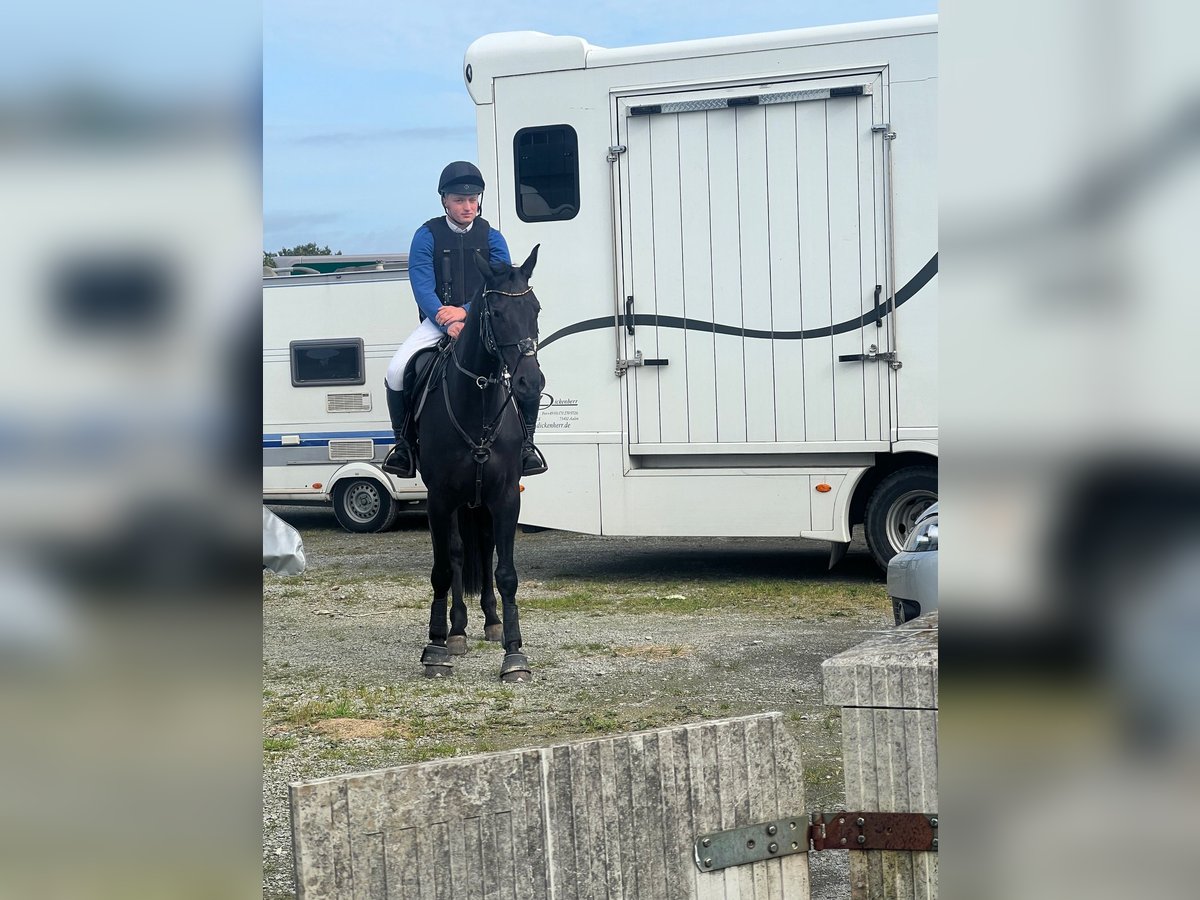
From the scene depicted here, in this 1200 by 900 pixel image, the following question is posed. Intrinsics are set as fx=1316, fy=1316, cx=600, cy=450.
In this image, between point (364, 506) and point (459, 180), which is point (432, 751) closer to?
point (459, 180)

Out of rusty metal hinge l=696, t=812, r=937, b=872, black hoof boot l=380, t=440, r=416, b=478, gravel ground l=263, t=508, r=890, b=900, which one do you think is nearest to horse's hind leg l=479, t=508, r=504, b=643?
gravel ground l=263, t=508, r=890, b=900

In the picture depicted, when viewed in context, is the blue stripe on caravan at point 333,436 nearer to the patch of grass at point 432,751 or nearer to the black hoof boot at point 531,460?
the black hoof boot at point 531,460

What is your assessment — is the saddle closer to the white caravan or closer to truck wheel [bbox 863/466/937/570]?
truck wheel [bbox 863/466/937/570]

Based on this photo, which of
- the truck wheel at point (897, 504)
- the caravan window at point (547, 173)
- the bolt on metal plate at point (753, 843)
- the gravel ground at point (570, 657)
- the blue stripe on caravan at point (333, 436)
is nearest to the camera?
the bolt on metal plate at point (753, 843)

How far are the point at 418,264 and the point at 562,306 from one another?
6.92 feet

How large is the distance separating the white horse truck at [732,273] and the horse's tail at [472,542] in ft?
6.48

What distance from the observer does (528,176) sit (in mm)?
10469

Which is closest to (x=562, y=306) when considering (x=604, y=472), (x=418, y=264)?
(x=604, y=472)

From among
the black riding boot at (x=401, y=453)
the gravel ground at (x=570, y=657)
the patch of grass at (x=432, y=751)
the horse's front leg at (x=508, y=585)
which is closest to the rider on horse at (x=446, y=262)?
the black riding boot at (x=401, y=453)

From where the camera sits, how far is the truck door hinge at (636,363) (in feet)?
33.0

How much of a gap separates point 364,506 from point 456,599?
7.29m

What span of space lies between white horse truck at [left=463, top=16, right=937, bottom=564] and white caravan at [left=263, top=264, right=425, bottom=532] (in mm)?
4666

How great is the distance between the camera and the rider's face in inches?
328
